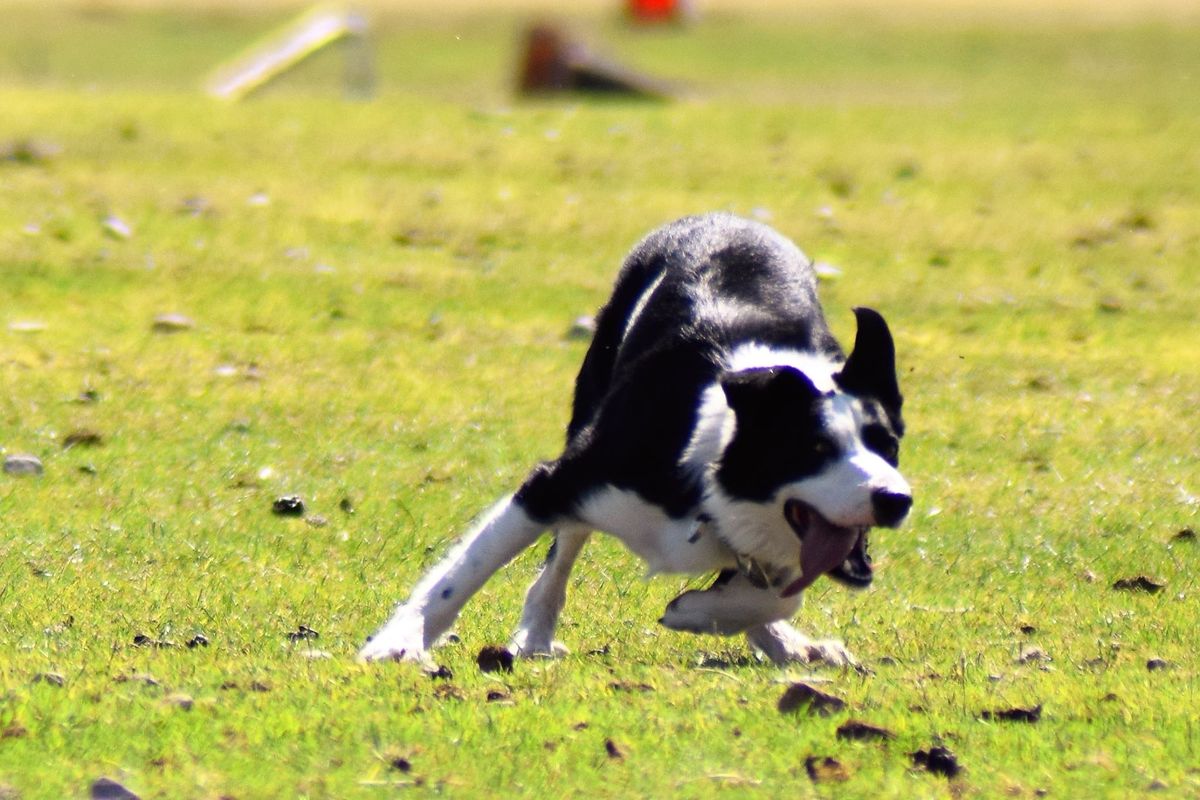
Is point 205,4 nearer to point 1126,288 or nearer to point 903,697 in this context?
point 1126,288

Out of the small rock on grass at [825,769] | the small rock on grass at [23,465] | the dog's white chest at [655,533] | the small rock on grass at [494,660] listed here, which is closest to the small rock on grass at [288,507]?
the small rock on grass at [23,465]

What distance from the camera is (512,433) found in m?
9.23

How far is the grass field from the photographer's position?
4902mm

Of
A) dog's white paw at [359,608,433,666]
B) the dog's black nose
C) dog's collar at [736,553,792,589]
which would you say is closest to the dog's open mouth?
dog's collar at [736,553,792,589]

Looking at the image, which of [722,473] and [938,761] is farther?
[722,473]

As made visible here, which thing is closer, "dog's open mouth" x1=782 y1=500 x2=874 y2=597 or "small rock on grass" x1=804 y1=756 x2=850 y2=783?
"small rock on grass" x1=804 y1=756 x2=850 y2=783

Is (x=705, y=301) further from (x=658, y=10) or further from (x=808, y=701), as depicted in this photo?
(x=658, y=10)

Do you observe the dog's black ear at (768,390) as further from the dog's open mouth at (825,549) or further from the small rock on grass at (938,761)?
the small rock on grass at (938,761)

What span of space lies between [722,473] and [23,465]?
3665mm

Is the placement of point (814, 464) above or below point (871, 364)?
below

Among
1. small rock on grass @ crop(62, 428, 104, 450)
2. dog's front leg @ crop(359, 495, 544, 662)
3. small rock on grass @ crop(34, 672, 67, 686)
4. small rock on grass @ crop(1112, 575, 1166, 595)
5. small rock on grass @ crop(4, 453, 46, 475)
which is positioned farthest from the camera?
small rock on grass @ crop(62, 428, 104, 450)

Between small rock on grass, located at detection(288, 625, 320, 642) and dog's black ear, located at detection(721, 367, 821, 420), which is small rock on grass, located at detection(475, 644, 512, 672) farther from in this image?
dog's black ear, located at detection(721, 367, 821, 420)

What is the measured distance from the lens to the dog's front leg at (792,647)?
19.9 ft

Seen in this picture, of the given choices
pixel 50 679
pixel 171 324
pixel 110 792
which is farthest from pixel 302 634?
pixel 171 324
